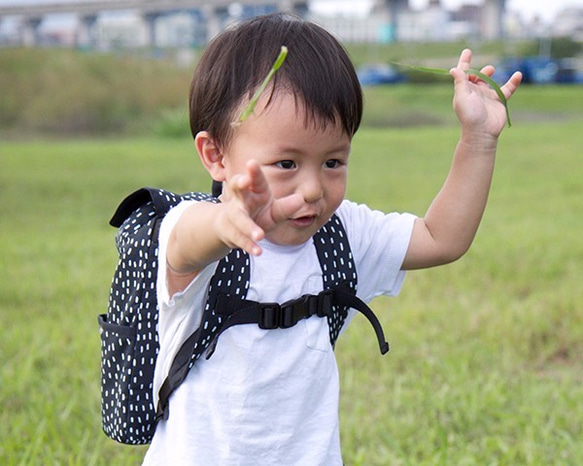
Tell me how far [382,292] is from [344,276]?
0.19 meters

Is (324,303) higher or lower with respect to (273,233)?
lower

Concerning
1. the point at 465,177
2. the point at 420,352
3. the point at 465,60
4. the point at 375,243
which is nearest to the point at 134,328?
the point at 375,243

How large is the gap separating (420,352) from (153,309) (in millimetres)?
1912

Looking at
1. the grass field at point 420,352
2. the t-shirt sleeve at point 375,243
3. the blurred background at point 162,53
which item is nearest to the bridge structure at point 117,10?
the blurred background at point 162,53

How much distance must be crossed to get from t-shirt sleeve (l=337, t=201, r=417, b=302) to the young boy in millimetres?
143

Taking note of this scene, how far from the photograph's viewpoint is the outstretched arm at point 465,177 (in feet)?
5.41

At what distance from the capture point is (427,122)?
19.0 m

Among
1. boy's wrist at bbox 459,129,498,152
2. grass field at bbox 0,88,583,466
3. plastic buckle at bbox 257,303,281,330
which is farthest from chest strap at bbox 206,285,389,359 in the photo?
grass field at bbox 0,88,583,466

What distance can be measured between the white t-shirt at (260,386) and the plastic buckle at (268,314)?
22mm

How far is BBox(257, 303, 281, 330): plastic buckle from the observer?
1.53 meters

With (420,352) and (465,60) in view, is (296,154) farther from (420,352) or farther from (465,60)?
(420,352)

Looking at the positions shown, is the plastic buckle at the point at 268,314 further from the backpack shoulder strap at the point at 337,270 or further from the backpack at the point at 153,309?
the backpack shoulder strap at the point at 337,270

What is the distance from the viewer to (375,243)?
1.73m

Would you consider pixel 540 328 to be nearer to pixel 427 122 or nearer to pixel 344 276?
pixel 344 276
